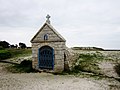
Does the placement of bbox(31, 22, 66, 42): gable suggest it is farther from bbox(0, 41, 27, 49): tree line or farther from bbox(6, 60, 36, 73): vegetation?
bbox(0, 41, 27, 49): tree line

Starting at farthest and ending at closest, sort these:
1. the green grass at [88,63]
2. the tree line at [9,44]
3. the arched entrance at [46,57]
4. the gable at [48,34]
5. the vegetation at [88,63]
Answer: the tree line at [9,44], the arched entrance at [46,57], the gable at [48,34], the vegetation at [88,63], the green grass at [88,63]

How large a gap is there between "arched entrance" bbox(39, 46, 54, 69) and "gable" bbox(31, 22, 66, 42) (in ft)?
3.23

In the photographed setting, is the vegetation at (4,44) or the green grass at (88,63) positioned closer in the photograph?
the green grass at (88,63)

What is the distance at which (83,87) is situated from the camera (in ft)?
44.1

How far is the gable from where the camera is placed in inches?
778

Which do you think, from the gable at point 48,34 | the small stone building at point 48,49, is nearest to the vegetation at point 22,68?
the small stone building at point 48,49

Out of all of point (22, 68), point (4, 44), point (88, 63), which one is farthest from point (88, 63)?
point (4, 44)

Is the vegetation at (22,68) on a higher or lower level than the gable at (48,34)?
lower

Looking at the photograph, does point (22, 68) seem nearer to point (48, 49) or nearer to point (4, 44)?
point (48, 49)

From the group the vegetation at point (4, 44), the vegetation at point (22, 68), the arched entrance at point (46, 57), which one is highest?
the vegetation at point (4, 44)

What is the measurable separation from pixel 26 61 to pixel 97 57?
8.16 metres

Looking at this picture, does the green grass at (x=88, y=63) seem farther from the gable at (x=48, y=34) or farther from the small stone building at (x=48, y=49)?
the gable at (x=48, y=34)

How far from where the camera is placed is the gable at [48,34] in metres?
19.8

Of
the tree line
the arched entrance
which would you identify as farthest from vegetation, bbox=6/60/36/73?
the tree line
